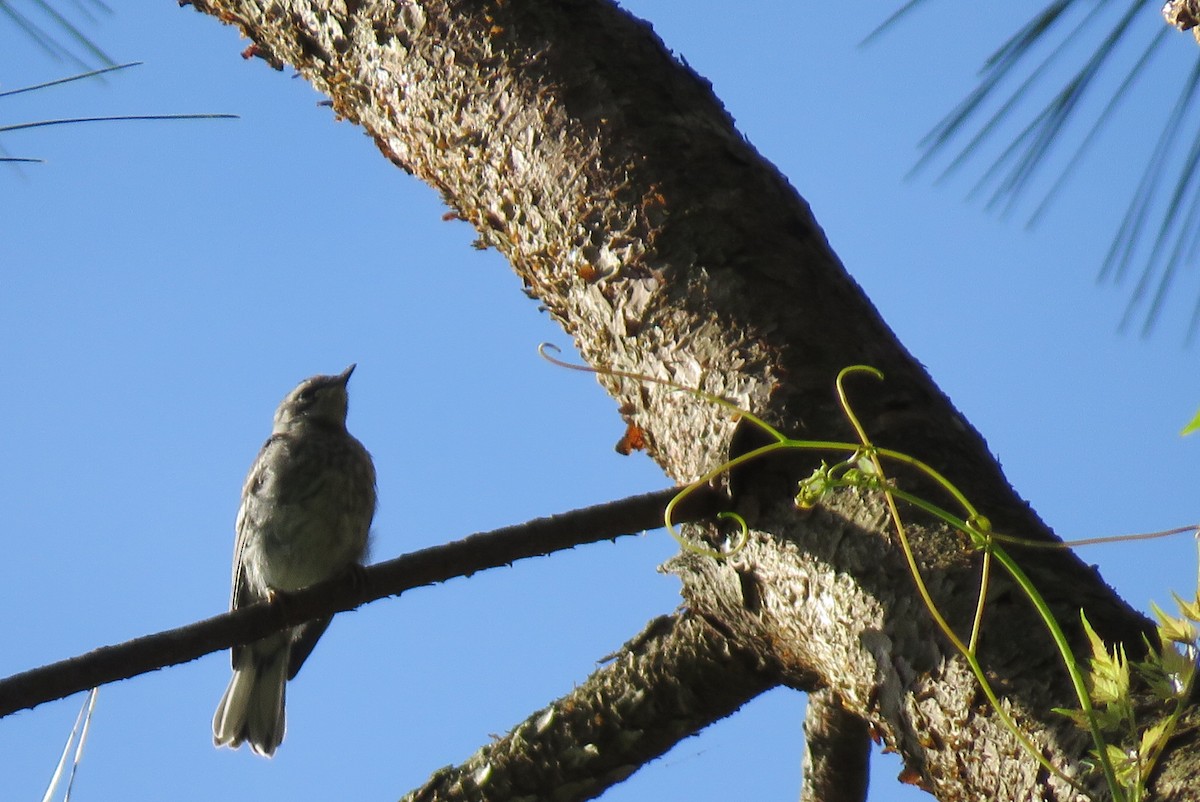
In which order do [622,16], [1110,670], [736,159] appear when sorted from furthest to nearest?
1. [622,16]
2. [736,159]
3. [1110,670]

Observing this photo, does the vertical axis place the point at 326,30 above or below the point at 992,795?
above

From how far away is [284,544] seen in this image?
525 cm

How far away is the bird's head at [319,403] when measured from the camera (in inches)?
244

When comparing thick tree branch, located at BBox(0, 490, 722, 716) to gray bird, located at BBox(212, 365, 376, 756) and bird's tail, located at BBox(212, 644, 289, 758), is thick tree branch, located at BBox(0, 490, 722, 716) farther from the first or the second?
bird's tail, located at BBox(212, 644, 289, 758)

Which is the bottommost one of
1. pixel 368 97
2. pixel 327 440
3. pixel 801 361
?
pixel 801 361

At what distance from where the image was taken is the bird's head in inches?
244

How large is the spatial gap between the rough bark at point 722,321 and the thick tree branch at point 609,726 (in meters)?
0.10

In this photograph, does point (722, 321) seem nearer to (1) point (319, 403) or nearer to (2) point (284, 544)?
(2) point (284, 544)

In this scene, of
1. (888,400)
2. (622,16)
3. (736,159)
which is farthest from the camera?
(622,16)

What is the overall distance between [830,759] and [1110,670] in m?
1.58

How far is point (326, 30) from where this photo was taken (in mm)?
2971

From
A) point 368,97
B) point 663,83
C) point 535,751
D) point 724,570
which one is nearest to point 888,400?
point 724,570

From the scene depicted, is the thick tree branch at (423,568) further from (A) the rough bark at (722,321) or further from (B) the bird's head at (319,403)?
(B) the bird's head at (319,403)

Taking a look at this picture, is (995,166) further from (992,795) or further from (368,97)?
(368,97)
